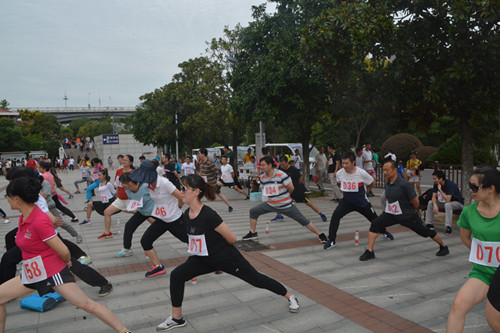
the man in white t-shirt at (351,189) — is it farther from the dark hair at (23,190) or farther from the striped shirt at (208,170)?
the striped shirt at (208,170)

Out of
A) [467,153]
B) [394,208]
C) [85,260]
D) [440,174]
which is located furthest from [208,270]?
[467,153]

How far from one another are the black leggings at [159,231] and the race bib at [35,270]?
2.18 meters

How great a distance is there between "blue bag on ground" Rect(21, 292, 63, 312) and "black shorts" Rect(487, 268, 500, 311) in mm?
4636

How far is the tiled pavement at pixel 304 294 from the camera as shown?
13.8ft

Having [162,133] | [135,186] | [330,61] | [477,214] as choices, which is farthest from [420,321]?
[162,133]

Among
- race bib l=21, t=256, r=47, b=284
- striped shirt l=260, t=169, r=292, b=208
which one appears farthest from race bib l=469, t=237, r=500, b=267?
striped shirt l=260, t=169, r=292, b=208

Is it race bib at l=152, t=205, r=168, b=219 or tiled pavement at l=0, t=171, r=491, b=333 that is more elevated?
race bib at l=152, t=205, r=168, b=219

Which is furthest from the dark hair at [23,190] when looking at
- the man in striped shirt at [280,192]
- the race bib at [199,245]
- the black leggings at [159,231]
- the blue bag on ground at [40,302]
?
the man in striped shirt at [280,192]

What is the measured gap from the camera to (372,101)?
9375 mm

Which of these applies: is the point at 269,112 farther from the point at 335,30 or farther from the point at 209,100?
the point at 209,100

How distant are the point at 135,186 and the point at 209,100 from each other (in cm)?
1889

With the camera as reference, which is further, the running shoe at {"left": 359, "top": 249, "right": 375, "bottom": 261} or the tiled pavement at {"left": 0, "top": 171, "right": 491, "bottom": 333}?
the running shoe at {"left": 359, "top": 249, "right": 375, "bottom": 261}

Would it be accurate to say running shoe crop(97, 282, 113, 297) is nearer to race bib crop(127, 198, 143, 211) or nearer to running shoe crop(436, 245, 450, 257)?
Answer: race bib crop(127, 198, 143, 211)

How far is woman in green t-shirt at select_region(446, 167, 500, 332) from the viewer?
3.12 m
